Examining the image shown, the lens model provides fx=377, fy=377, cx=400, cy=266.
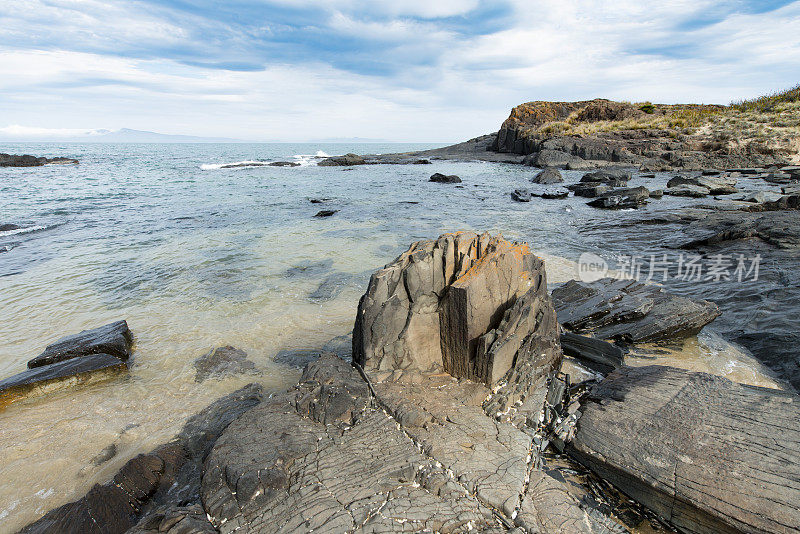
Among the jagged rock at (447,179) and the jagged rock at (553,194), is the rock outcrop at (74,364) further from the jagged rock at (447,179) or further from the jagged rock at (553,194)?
the jagged rock at (447,179)

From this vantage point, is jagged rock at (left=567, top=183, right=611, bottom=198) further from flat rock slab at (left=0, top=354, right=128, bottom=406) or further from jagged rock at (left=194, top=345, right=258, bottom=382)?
flat rock slab at (left=0, top=354, right=128, bottom=406)

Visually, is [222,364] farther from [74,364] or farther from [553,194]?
[553,194]

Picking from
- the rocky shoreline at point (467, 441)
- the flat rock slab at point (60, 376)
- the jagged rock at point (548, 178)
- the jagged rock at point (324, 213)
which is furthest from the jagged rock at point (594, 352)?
the jagged rock at point (548, 178)

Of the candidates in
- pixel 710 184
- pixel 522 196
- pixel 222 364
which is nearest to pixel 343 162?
pixel 522 196

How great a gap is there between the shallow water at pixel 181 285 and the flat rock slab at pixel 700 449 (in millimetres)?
2100

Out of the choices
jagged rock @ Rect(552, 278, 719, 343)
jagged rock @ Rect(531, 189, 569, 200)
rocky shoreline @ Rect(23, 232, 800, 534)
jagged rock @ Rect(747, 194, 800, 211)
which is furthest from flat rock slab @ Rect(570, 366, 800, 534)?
jagged rock @ Rect(531, 189, 569, 200)

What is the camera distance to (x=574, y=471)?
3.57 meters

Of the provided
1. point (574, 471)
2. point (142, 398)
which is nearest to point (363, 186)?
point (142, 398)

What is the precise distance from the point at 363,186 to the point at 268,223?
14878 mm

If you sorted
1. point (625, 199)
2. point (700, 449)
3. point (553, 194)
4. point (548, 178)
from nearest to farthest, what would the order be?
point (700, 449)
point (625, 199)
point (553, 194)
point (548, 178)

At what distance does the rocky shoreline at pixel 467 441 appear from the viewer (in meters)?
2.93

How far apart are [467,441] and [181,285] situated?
9273 mm

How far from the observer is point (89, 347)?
640 centimetres

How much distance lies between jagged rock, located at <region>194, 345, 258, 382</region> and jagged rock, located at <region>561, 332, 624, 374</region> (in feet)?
16.5
